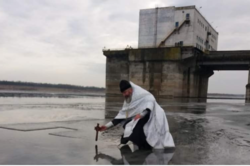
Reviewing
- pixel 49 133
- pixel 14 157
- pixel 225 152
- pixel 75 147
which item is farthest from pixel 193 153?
pixel 49 133

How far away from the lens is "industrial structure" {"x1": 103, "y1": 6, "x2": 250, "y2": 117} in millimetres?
38000

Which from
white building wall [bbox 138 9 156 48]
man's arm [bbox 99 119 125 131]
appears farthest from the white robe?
white building wall [bbox 138 9 156 48]

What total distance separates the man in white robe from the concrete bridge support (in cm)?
3177

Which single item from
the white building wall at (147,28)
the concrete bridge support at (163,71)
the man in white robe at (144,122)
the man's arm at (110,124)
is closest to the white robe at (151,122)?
the man in white robe at (144,122)

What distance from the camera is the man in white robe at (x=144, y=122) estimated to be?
177 inches

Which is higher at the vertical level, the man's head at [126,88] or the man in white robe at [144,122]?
the man's head at [126,88]

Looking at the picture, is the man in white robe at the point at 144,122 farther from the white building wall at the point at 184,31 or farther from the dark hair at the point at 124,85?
the white building wall at the point at 184,31

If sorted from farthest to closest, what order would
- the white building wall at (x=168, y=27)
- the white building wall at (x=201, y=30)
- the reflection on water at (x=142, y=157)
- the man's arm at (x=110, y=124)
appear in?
the white building wall at (x=201, y=30)
the white building wall at (x=168, y=27)
the man's arm at (x=110, y=124)
the reflection on water at (x=142, y=157)

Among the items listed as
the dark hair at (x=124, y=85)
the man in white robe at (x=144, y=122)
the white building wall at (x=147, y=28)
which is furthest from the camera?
the white building wall at (x=147, y=28)

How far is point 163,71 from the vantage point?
128ft

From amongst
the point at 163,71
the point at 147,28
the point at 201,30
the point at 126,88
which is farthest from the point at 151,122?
the point at 201,30

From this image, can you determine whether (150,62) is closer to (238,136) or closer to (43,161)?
(238,136)

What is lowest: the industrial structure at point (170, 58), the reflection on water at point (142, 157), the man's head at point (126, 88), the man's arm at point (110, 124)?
the reflection on water at point (142, 157)

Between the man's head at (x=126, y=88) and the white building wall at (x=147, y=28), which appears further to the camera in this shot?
the white building wall at (x=147, y=28)
